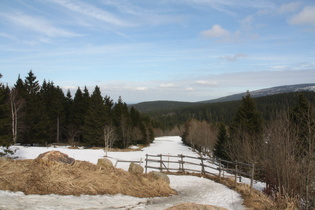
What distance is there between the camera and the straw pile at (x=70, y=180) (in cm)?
844

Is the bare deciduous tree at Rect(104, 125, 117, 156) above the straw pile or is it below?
below

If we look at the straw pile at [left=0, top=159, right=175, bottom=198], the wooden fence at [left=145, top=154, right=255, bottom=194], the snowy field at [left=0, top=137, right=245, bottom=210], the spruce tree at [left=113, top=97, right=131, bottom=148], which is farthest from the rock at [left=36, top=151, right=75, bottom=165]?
the spruce tree at [left=113, top=97, right=131, bottom=148]

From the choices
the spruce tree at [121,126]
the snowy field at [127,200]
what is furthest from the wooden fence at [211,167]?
the spruce tree at [121,126]

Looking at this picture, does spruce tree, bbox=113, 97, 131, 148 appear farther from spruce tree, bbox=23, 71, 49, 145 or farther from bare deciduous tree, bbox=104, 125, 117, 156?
spruce tree, bbox=23, 71, 49, 145

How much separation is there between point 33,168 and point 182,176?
9306 millimetres

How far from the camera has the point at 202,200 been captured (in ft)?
33.6

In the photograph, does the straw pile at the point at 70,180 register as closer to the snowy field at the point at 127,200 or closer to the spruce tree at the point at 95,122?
the snowy field at the point at 127,200

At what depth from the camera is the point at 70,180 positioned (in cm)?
922

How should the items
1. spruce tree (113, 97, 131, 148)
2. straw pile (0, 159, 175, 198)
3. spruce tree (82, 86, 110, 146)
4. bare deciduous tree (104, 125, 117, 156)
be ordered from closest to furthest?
straw pile (0, 159, 175, 198) < bare deciduous tree (104, 125, 117, 156) < spruce tree (82, 86, 110, 146) < spruce tree (113, 97, 131, 148)

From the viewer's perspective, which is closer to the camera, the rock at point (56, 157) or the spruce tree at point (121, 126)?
the rock at point (56, 157)

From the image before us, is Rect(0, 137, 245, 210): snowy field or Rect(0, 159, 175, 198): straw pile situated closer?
Rect(0, 137, 245, 210): snowy field

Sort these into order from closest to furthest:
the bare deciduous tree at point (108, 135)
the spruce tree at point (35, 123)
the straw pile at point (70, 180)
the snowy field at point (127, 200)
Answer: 1. the snowy field at point (127, 200)
2. the straw pile at point (70, 180)
3. the bare deciduous tree at point (108, 135)
4. the spruce tree at point (35, 123)

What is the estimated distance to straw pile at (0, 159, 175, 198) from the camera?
844 centimetres


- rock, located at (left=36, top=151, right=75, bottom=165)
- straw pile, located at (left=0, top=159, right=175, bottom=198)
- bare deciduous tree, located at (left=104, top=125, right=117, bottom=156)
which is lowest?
bare deciduous tree, located at (left=104, top=125, right=117, bottom=156)
